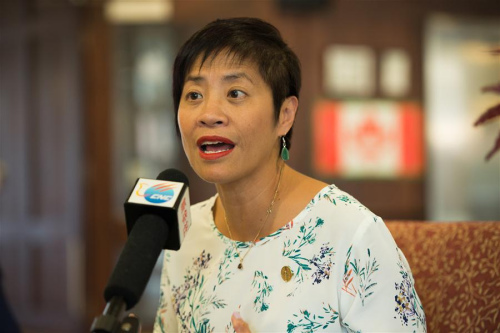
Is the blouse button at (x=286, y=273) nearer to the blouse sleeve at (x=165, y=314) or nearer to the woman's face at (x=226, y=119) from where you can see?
the woman's face at (x=226, y=119)

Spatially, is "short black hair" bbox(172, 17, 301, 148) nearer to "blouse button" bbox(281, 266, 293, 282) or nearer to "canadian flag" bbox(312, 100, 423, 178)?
"blouse button" bbox(281, 266, 293, 282)

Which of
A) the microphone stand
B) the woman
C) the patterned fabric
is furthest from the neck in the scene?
the microphone stand

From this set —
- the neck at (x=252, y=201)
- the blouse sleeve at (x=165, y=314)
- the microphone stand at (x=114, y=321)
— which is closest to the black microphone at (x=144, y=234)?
the microphone stand at (x=114, y=321)

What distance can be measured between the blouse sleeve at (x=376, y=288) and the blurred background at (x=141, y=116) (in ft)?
10.2

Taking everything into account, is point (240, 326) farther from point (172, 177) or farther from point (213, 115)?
point (213, 115)

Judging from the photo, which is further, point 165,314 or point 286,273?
point 165,314

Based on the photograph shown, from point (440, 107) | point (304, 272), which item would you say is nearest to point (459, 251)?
point (304, 272)

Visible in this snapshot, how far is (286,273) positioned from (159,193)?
0.41 m

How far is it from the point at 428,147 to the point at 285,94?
3.29m

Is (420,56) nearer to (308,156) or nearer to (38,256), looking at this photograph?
(308,156)

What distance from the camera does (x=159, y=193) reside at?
1.03 meters

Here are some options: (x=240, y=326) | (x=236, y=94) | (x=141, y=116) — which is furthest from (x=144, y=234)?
(x=141, y=116)

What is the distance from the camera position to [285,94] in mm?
1393

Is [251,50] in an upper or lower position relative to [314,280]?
upper
